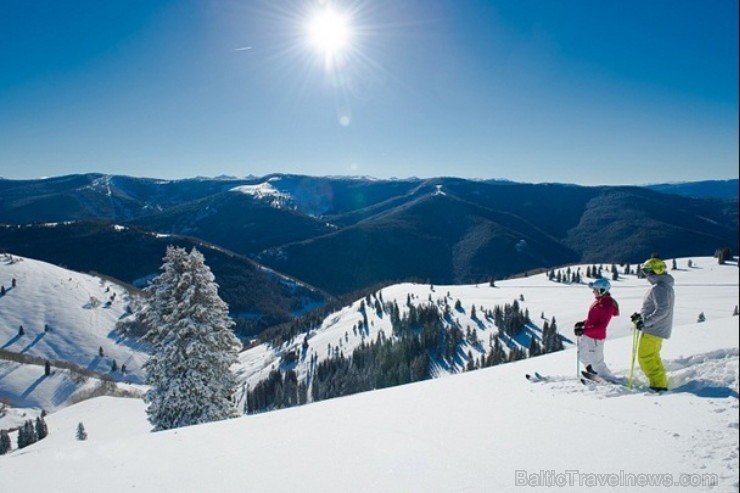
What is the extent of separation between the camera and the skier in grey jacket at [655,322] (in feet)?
24.4

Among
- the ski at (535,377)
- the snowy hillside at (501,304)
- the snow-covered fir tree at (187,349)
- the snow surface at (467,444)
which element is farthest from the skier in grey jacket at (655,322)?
the snow-covered fir tree at (187,349)

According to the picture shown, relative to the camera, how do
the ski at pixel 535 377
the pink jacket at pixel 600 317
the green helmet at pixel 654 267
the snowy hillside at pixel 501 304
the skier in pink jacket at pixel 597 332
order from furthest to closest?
the snowy hillside at pixel 501 304, the ski at pixel 535 377, the pink jacket at pixel 600 317, the skier in pink jacket at pixel 597 332, the green helmet at pixel 654 267

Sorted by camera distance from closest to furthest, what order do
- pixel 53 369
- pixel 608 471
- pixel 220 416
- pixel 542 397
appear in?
pixel 608 471 < pixel 542 397 < pixel 220 416 < pixel 53 369

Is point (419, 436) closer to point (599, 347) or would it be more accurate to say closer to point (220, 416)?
point (599, 347)

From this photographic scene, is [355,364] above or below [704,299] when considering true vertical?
below

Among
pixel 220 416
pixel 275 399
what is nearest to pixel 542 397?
pixel 220 416

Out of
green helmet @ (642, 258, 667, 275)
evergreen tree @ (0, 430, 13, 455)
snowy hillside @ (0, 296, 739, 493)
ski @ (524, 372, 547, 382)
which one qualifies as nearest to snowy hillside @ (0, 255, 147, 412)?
evergreen tree @ (0, 430, 13, 455)

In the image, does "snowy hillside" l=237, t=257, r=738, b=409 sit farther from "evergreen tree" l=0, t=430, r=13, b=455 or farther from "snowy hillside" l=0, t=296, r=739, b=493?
"evergreen tree" l=0, t=430, r=13, b=455

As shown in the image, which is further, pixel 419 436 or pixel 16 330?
pixel 16 330

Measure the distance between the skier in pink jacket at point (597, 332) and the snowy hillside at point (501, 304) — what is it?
4.97 ft

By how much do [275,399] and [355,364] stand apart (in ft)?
53.9

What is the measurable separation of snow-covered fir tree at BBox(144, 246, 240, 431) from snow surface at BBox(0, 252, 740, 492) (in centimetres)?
1017

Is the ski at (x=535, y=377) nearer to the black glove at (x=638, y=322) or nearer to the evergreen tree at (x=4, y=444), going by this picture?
the black glove at (x=638, y=322)

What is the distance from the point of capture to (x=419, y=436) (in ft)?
20.8
